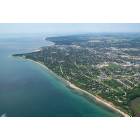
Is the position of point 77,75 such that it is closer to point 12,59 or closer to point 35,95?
point 35,95

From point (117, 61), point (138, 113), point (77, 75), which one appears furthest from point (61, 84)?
point (117, 61)

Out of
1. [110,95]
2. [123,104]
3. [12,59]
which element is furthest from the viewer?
[12,59]

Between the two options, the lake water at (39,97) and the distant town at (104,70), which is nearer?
the lake water at (39,97)

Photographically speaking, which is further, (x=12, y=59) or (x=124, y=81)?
(x=12, y=59)

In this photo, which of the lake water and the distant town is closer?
the lake water

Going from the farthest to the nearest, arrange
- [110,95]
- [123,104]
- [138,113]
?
1. [110,95]
2. [123,104]
3. [138,113]

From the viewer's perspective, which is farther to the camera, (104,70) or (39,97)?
(104,70)
